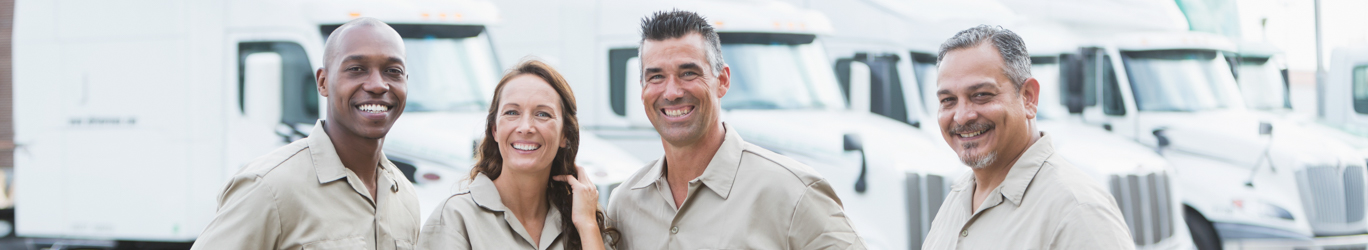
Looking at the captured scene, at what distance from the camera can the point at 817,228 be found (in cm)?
236

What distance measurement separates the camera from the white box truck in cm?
575

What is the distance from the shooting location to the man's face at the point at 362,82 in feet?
8.23

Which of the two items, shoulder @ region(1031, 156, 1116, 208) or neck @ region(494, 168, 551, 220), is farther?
neck @ region(494, 168, 551, 220)

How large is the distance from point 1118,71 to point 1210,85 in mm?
1080

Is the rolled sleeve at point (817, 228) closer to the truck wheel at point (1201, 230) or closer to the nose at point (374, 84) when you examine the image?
the nose at point (374, 84)

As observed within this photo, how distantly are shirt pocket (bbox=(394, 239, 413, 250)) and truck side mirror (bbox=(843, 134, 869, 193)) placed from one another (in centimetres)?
381

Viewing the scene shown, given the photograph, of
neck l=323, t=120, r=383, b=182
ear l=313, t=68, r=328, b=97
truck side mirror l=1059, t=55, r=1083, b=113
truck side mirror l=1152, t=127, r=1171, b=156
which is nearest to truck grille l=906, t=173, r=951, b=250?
truck side mirror l=1059, t=55, r=1083, b=113

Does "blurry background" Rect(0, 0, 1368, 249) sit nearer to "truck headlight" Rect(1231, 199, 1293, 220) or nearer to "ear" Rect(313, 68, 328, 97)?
"truck headlight" Rect(1231, 199, 1293, 220)

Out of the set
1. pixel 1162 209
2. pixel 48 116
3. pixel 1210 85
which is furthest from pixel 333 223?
pixel 1210 85

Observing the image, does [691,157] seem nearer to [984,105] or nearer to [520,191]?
[520,191]

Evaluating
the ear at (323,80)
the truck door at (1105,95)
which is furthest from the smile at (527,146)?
the truck door at (1105,95)

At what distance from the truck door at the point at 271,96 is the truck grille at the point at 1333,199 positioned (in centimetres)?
816

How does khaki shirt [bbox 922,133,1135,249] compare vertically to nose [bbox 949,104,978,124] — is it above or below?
below

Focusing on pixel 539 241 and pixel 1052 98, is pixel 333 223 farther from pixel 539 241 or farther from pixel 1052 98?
pixel 1052 98
